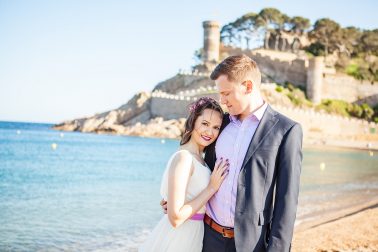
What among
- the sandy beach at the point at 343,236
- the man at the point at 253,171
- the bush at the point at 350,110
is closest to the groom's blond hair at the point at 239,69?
the man at the point at 253,171

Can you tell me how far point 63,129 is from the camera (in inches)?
2222

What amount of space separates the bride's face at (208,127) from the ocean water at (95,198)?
432 cm

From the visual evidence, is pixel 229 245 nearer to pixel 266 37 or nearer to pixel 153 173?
pixel 153 173

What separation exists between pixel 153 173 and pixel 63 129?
1633 inches

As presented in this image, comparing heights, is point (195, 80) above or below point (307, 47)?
below

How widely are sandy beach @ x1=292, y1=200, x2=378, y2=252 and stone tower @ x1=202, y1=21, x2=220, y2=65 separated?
3958 cm

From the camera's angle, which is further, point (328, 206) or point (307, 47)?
point (307, 47)

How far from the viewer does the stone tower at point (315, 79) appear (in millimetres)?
41250

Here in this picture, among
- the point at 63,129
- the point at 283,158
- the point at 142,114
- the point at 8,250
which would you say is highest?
the point at 283,158

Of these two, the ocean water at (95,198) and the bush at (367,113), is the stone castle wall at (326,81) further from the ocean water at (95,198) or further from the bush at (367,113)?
the ocean water at (95,198)

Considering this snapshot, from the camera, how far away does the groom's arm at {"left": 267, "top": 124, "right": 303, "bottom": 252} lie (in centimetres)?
259

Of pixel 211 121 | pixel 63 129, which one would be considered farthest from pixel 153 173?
pixel 63 129

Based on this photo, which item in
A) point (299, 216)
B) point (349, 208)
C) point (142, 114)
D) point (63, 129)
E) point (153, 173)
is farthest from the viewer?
point (63, 129)

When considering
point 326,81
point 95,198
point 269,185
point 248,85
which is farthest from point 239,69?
point 326,81
